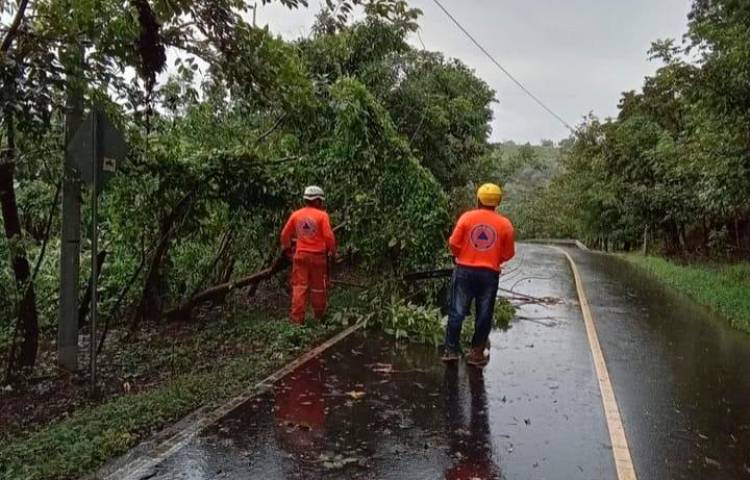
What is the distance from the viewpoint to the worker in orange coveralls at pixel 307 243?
923cm

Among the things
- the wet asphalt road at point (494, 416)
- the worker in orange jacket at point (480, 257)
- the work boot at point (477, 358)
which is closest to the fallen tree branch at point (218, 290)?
the wet asphalt road at point (494, 416)

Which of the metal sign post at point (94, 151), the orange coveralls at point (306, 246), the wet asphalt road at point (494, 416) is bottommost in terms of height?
the wet asphalt road at point (494, 416)

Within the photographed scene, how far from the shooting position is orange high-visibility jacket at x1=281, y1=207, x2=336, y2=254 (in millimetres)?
9219

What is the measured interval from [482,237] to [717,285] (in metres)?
10.2

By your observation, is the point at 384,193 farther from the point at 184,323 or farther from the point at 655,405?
the point at 655,405

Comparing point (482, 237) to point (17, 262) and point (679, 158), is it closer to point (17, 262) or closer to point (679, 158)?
point (17, 262)

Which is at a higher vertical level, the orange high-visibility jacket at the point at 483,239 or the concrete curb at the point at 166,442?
the orange high-visibility jacket at the point at 483,239

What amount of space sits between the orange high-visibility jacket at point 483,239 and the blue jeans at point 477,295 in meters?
0.10

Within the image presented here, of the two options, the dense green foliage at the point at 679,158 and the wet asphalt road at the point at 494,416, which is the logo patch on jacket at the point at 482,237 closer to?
the wet asphalt road at the point at 494,416

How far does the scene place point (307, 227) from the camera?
363 inches

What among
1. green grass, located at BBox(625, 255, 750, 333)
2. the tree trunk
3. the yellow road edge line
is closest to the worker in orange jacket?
the yellow road edge line

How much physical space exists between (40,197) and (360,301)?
5.02 metres

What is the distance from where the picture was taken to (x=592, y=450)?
5164 millimetres

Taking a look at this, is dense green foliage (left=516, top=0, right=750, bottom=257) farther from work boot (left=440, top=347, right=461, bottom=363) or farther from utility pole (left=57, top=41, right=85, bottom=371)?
utility pole (left=57, top=41, right=85, bottom=371)
